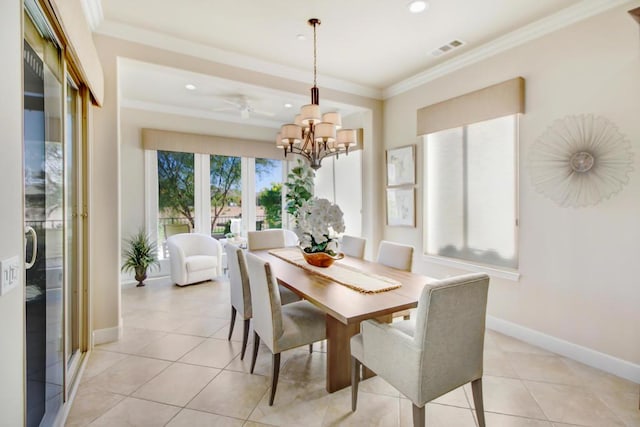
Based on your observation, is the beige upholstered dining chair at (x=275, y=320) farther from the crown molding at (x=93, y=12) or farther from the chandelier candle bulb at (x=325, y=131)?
the crown molding at (x=93, y=12)

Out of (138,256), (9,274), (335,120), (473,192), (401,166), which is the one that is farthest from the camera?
(138,256)

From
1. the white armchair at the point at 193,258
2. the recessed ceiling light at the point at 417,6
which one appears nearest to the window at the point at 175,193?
the white armchair at the point at 193,258

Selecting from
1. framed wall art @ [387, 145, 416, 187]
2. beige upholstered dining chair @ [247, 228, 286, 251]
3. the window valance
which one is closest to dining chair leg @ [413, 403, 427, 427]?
beige upholstered dining chair @ [247, 228, 286, 251]

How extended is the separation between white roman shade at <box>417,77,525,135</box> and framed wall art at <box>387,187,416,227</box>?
2.64ft

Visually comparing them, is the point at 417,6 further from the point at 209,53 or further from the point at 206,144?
the point at 206,144

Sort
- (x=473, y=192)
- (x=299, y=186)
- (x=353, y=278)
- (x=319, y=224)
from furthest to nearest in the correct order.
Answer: (x=299, y=186) < (x=473, y=192) < (x=319, y=224) < (x=353, y=278)

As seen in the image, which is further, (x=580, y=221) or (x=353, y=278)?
(x=580, y=221)

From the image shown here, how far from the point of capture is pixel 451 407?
1943mm

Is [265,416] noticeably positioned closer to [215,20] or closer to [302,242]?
[302,242]

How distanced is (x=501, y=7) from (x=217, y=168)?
472cm

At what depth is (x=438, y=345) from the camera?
144cm

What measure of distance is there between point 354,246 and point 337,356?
1.31 meters

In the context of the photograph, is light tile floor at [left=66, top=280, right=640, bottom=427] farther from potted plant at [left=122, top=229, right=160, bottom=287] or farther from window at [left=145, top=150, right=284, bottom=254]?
window at [left=145, top=150, right=284, bottom=254]

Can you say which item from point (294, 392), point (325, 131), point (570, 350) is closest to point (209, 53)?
point (325, 131)
